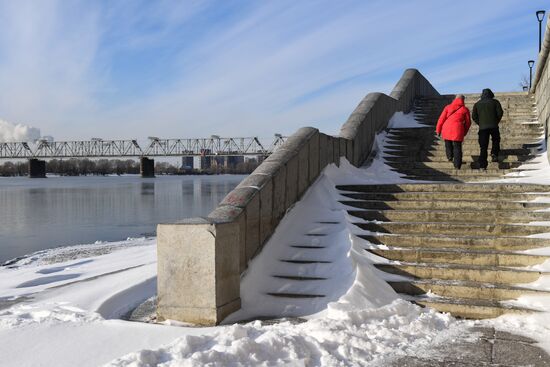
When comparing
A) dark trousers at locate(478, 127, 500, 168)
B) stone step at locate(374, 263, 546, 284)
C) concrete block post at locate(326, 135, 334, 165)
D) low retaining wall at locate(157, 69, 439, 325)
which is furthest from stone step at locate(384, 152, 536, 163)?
stone step at locate(374, 263, 546, 284)

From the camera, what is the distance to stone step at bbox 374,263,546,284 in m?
5.71

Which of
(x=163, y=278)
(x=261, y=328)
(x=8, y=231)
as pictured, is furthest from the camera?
(x=8, y=231)

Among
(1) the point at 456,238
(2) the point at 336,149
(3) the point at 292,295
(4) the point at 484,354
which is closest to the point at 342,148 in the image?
(2) the point at 336,149

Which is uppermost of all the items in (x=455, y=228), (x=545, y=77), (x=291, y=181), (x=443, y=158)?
(x=545, y=77)

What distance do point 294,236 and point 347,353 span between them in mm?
2939

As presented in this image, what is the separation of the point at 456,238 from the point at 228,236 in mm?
2890

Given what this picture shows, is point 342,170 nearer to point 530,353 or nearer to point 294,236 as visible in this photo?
point 294,236

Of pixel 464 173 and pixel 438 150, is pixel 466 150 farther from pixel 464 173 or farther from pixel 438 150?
pixel 464 173

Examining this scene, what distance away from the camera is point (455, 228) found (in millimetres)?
6793

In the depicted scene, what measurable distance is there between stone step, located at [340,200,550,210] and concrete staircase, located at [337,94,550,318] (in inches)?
0.5

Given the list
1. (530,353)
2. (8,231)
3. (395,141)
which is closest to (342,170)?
(395,141)

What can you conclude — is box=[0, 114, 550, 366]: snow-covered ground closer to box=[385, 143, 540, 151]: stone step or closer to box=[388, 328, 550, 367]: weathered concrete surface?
box=[388, 328, 550, 367]: weathered concrete surface

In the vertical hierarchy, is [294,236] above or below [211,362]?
above

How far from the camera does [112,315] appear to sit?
550 cm
